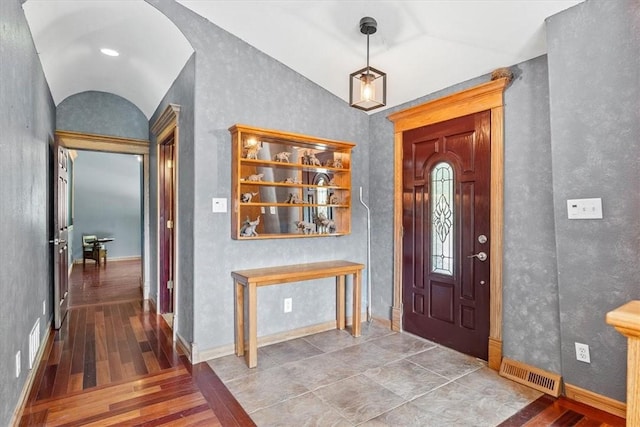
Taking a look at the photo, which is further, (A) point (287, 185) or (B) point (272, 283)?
(A) point (287, 185)

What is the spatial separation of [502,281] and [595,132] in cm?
121

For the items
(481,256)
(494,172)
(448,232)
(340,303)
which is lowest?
(340,303)

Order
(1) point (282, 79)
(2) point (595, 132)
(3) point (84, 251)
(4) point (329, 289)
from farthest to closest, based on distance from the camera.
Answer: (3) point (84, 251), (4) point (329, 289), (1) point (282, 79), (2) point (595, 132)

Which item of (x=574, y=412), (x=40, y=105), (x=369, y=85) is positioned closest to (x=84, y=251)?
(x=40, y=105)

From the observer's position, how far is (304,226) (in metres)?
3.50

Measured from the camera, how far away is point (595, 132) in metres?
2.11

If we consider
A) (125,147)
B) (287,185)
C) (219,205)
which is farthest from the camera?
(125,147)

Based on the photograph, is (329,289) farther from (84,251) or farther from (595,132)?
(84,251)

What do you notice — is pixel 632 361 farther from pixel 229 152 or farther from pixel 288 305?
pixel 229 152

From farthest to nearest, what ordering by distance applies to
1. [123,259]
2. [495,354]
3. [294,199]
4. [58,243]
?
[123,259], [58,243], [294,199], [495,354]

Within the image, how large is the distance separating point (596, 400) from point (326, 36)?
10.6 feet

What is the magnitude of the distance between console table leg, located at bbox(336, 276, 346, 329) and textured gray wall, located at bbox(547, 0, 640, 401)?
6.32 feet

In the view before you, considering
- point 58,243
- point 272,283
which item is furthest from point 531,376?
point 58,243

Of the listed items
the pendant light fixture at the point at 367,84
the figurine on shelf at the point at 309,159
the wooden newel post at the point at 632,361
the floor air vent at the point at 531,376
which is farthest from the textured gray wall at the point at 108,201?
the wooden newel post at the point at 632,361
